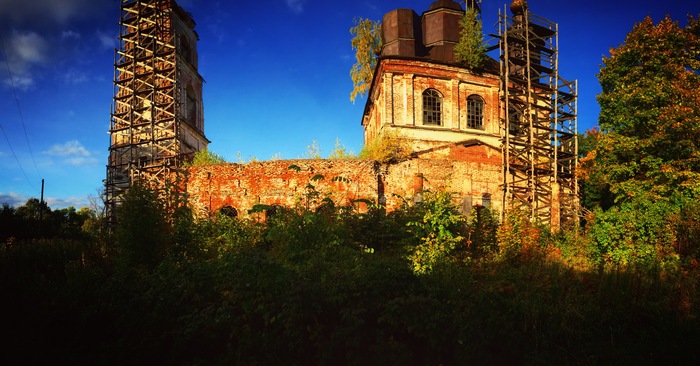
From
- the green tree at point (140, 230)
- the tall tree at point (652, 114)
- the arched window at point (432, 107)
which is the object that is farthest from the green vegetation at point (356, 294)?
the arched window at point (432, 107)

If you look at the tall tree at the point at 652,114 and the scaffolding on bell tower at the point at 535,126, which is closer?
the tall tree at the point at 652,114

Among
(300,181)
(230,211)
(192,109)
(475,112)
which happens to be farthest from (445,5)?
(192,109)

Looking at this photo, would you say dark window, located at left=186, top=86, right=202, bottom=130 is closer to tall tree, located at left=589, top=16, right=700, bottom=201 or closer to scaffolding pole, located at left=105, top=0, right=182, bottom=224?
scaffolding pole, located at left=105, top=0, right=182, bottom=224

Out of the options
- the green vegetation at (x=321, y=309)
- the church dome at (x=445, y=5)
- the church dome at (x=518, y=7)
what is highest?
the church dome at (x=445, y=5)

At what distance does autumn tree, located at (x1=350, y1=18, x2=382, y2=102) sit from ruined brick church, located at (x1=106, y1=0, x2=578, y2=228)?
215 cm

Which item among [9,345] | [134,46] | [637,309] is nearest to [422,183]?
[637,309]

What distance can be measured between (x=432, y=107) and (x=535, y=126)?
18.4 ft

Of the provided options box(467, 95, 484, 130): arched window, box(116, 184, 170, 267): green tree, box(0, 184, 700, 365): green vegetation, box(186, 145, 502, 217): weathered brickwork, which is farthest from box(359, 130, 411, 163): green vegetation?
box(116, 184, 170, 267): green tree

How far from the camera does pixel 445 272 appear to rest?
9.88 metres

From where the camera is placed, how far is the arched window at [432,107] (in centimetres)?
2325

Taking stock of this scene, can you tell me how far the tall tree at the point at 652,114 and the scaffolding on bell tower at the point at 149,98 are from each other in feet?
70.4

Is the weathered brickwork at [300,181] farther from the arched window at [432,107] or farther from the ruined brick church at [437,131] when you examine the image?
the arched window at [432,107]

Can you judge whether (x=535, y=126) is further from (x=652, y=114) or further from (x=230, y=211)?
(x=230, y=211)

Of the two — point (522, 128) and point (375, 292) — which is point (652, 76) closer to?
point (522, 128)
